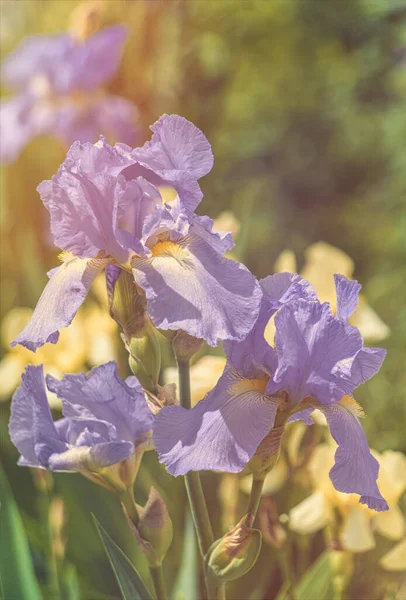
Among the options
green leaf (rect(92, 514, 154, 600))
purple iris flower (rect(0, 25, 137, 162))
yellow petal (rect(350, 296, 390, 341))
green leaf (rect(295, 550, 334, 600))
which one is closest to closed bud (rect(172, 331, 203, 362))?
green leaf (rect(92, 514, 154, 600))

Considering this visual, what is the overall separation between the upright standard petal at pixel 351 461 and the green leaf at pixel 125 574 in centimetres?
14

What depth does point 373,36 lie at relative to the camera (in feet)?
4.24

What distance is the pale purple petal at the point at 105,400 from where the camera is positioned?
36 cm

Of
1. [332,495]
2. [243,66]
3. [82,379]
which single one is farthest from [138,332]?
[243,66]

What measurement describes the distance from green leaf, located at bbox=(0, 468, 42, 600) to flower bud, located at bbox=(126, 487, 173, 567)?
12 cm

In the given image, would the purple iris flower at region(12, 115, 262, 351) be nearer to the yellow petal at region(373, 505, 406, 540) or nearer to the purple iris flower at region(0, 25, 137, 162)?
the yellow petal at region(373, 505, 406, 540)

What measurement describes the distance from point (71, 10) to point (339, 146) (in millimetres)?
665

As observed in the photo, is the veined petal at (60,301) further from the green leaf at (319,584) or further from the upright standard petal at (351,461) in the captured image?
the green leaf at (319,584)

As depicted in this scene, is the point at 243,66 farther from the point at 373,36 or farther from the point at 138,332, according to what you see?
the point at 138,332

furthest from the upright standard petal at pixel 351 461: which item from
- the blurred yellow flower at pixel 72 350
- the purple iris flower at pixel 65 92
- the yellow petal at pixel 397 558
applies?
the purple iris flower at pixel 65 92

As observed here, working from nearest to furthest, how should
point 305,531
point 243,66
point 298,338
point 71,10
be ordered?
point 298,338 < point 305,531 < point 71,10 < point 243,66

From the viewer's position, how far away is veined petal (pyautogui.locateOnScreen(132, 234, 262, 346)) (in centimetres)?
30

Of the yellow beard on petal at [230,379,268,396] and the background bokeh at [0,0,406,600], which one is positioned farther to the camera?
the background bokeh at [0,0,406,600]

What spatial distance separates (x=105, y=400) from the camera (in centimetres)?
36
